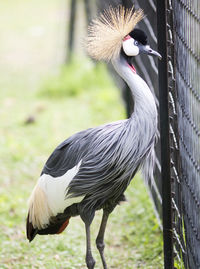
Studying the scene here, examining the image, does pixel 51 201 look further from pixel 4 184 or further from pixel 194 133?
pixel 4 184

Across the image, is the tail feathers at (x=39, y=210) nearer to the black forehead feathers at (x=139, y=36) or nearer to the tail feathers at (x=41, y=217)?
the tail feathers at (x=41, y=217)

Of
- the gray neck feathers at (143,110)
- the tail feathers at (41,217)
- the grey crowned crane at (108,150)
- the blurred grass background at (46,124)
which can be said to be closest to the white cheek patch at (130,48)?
the grey crowned crane at (108,150)

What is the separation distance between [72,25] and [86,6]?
53cm

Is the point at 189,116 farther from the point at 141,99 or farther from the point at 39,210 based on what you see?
the point at 39,210

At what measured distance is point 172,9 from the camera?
2.56 m

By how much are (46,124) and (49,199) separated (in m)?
3.47

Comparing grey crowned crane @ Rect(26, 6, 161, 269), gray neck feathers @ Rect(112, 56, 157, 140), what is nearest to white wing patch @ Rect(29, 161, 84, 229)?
grey crowned crane @ Rect(26, 6, 161, 269)

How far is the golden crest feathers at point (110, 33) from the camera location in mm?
2748

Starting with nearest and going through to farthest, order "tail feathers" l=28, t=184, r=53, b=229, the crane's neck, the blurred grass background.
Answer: the crane's neck, "tail feathers" l=28, t=184, r=53, b=229, the blurred grass background

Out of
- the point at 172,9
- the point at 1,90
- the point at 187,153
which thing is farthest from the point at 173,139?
the point at 1,90

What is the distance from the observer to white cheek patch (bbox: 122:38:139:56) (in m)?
2.71

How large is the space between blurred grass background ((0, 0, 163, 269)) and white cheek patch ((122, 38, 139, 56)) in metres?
1.28

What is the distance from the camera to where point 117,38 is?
275 cm

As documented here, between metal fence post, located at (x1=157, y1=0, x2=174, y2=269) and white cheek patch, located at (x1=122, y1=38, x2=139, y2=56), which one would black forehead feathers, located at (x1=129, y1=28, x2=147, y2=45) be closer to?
white cheek patch, located at (x1=122, y1=38, x2=139, y2=56)
